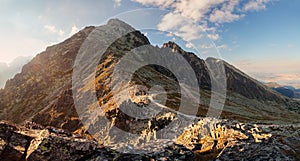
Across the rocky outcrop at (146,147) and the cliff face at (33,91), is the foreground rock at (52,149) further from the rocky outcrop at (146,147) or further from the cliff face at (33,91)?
the cliff face at (33,91)

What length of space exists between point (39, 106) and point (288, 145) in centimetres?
14519

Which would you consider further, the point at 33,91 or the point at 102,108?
the point at 33,91

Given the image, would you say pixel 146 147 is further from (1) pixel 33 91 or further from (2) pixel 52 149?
(1) pixel 33 91

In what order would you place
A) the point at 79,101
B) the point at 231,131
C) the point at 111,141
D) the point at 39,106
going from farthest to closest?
the point at 39,106 → the point at 79,101 → the point at 111,141 → the point at 231,131

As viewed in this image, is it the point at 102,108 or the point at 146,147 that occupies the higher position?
the point at 102,108

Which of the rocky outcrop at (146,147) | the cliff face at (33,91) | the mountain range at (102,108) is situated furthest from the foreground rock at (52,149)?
the cliff face at (33,91)

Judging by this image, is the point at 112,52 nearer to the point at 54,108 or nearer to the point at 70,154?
the point at 54,108

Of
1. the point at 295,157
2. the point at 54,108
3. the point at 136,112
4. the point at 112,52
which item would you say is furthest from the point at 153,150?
the point at 112,52

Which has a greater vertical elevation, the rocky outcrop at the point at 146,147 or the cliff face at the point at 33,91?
the cliff face at the point at 33,91

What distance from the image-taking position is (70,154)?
25.5 meters

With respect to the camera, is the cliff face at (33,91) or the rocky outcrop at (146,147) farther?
the cliff face at (33,91)

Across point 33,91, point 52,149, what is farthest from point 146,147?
point 33,91

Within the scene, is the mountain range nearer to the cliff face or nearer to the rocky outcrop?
the cliff face

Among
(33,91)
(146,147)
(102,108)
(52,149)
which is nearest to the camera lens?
(52,149)
